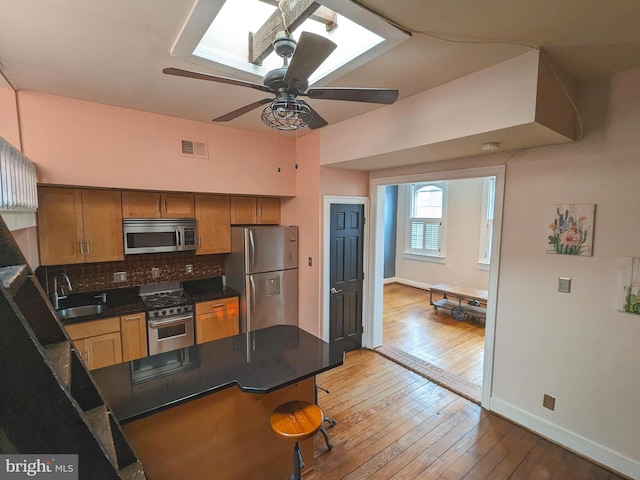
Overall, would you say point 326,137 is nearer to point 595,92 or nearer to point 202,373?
point 595,92

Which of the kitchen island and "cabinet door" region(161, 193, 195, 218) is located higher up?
"cabinet door" region(161, 193, 195, 218)

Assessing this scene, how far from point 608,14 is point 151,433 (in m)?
3.07

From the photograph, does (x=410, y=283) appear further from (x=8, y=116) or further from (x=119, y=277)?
(x=8, y=116)

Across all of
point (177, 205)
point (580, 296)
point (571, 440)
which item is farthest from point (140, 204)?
point (571, 440)

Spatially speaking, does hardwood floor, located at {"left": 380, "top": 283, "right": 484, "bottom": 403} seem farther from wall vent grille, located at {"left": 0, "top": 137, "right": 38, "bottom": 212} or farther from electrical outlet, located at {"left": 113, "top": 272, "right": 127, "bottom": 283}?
wall vent grille, located at {"left": 0, "top": 137, "right": 38, "bottom": 212}

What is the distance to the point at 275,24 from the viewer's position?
5.58 ft

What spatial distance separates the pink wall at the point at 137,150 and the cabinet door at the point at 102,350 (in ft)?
4.72

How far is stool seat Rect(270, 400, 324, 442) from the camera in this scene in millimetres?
1617

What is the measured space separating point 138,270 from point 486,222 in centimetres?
593

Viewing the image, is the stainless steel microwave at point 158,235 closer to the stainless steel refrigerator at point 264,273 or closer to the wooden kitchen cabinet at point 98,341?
the stainless steel refrigerator at point 264,273

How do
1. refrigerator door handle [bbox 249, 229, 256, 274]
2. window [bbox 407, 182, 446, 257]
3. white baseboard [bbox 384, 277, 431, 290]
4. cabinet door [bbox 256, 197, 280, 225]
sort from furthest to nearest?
1. white baseboard [bbox 384, 277, 431, 290]
2. window [bbox 407, 182, 446, 257]
3. cabinet door [bbox 256, 197, 280, 225]
4. refrigerator door handle [bbox 249, 229, 256, 274]

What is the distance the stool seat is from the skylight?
212 cm

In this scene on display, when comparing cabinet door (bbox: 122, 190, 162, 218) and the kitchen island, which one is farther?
cabinet door (bbox: 122, 190, 162, 218)

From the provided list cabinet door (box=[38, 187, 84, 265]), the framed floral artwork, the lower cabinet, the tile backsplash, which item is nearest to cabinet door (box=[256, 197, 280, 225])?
the tile backsplash
